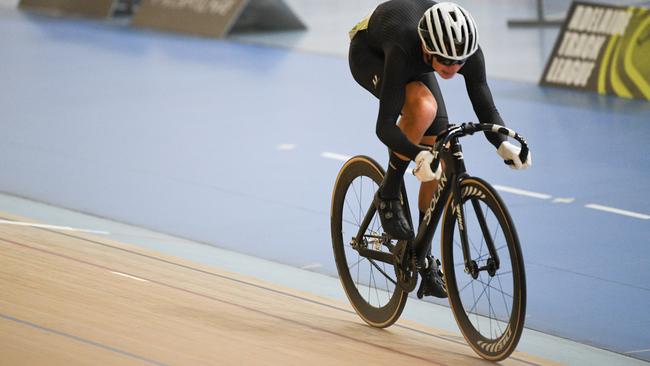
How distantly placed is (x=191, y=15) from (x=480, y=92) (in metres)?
9.59

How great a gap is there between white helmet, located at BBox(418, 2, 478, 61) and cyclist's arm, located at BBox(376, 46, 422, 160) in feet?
0.56

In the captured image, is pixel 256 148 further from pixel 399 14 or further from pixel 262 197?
pixel 399 14

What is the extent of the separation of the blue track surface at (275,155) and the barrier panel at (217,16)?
1009mm

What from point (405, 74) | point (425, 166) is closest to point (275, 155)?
point (405, 74)

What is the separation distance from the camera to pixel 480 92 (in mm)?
3869

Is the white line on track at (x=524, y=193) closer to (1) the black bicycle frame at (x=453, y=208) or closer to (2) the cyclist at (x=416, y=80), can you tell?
(2) the cyclist at (x=416, y=80)

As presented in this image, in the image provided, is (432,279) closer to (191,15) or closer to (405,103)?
(405,103)

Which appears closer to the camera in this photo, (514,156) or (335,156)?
(514,156)

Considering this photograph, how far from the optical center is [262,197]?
6688 millimetres

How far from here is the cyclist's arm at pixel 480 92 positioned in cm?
385

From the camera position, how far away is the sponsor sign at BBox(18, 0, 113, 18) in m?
14.1

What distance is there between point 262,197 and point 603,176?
2.18 m

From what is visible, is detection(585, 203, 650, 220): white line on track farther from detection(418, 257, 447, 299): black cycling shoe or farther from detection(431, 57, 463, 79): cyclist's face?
detection(431, 57, 463, 79): cyclist's face

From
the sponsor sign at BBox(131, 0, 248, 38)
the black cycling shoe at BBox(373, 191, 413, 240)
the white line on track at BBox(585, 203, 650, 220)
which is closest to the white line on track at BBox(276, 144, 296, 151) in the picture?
the white line on track at BBox(585, 203, 650, 220)
